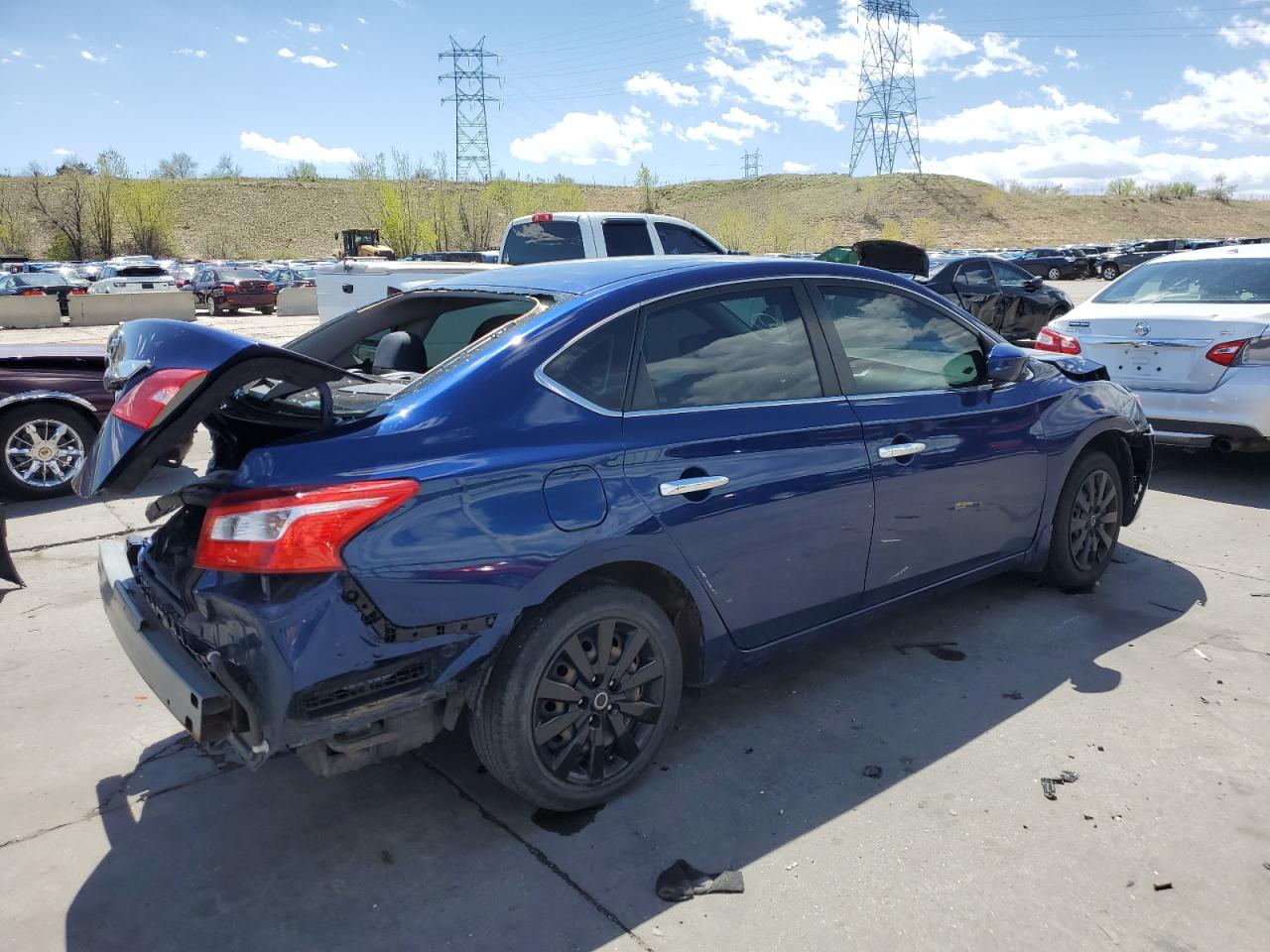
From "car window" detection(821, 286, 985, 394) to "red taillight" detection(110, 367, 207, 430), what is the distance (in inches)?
91.7

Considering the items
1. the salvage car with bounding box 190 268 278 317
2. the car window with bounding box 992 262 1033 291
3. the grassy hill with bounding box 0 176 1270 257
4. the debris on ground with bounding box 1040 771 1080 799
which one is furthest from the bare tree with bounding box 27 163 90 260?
the debris on ground with bounding box 1040 771 1080 799

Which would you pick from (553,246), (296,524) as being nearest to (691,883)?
(296,524)

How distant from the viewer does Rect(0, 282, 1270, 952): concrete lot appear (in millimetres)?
2533

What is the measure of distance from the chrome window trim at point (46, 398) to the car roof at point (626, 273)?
4.43 m

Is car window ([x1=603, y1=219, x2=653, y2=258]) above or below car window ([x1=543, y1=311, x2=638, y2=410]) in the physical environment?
above

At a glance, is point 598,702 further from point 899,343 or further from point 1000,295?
point 1000,295

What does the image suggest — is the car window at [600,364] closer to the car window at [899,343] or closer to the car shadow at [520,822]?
the car window at [899,343]

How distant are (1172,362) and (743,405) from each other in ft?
16.6

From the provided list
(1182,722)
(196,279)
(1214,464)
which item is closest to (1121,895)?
(1182,722)

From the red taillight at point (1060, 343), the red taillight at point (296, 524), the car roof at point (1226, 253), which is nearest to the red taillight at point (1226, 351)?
the red taillight at point (1060, 343)

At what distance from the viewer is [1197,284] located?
24.3ft

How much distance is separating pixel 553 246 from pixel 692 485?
7.77 meters

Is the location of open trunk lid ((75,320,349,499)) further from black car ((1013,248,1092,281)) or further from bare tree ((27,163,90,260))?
bare tree ((27,163,90,260))

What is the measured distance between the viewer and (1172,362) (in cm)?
680
